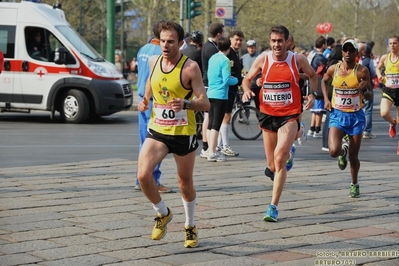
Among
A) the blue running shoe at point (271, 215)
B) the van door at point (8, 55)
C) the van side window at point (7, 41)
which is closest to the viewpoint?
the blue running shoe at point (271, 215)

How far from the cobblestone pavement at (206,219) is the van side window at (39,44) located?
774 cm

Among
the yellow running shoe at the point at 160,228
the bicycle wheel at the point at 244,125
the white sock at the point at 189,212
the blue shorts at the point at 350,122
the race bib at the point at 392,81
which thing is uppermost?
the race bib at the point at 392,81

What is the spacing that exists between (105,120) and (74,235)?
13.6m

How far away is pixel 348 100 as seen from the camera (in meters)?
10.3

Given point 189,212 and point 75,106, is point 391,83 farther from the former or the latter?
point 189,212

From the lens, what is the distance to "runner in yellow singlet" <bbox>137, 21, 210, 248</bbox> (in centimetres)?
739

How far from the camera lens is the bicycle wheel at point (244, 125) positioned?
17141 mm

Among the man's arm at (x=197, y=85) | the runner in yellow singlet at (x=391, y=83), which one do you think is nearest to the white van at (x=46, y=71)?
the runner in yellow singlet at (x=391, y=83)

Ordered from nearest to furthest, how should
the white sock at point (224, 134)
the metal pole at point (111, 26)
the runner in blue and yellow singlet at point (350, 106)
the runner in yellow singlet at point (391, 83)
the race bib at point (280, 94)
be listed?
the race bib at point (280, 94), the runner in blue and yellow singlet at point (350, 106), the white sock at point (224, 134), the runner in yellow singlet at point (391, 83), the metal pole at point (111, 26)

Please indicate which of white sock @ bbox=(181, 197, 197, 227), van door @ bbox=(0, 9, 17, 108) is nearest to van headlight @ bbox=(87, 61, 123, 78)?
van door @ bbox=(0, 9, 17, 108)

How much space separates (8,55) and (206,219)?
1223cm

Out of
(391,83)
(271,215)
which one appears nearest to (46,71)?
(391,83)

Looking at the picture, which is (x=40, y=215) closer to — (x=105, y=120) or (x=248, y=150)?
(x=248, y=150)

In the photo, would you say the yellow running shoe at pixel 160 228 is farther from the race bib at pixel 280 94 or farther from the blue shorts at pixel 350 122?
the blue shorts at pixel 350 122
